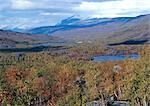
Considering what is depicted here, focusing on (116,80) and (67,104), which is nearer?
(67,104)

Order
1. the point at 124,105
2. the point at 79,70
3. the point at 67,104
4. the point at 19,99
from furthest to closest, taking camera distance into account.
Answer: the point at 79,70, the point at 124,105, the point at 67,104, the point at 19,99

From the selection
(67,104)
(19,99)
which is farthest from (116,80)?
(19,99)

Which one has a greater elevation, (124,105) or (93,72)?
(93,72)

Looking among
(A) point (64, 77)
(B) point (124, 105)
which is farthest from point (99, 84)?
(A) point (64, 77)

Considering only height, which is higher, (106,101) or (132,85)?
(132,85)

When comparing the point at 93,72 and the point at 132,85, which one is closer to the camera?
the point at 132,85

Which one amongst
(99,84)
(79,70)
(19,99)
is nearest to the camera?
(19,99)

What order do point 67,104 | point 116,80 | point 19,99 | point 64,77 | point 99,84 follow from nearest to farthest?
point 19,99 → point 67,104 → point 99,84 → point 116,80 → point 64,77

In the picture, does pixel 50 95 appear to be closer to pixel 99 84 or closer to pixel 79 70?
pixel 99 84

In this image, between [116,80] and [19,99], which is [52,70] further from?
[19,99]
